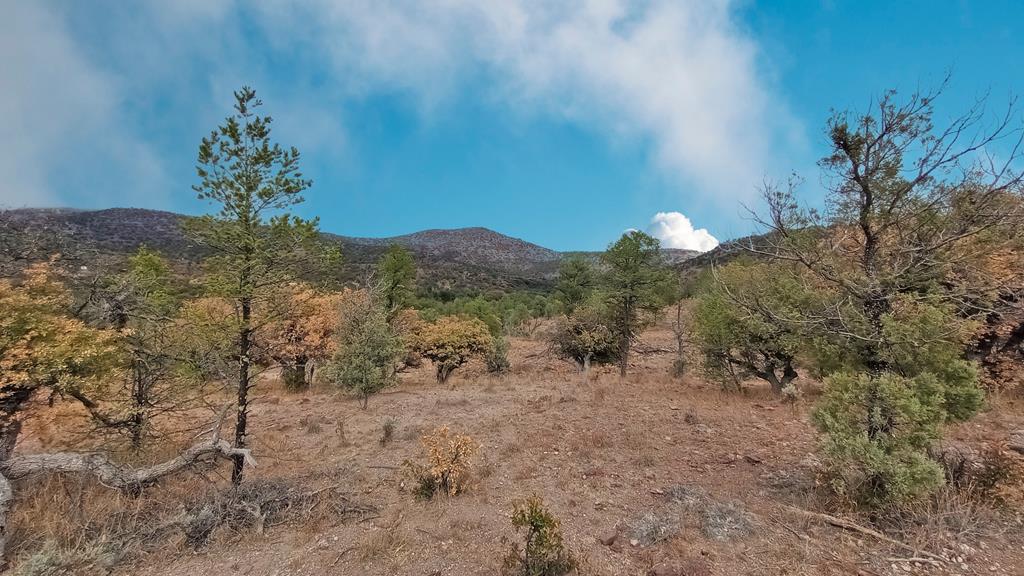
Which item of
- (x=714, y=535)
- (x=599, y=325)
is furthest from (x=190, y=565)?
(x=599, y=325)

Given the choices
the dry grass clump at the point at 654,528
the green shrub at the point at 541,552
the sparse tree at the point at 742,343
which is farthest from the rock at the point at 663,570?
the sparse tree at the point at 742,343

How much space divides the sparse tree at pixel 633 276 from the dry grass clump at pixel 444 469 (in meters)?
12.7

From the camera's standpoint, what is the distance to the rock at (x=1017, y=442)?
6.38 m

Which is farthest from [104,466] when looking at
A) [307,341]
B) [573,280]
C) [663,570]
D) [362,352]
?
[573,280]

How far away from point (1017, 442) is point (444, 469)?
9.62 m

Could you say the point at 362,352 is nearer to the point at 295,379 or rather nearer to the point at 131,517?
the point at 131,517

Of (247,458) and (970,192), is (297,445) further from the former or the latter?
(970,192)

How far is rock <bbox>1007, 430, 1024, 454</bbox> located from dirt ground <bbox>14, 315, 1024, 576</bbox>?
0.17 metres

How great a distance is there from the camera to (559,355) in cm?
2252

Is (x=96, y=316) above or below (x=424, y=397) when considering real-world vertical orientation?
above

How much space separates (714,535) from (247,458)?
20.2 ft

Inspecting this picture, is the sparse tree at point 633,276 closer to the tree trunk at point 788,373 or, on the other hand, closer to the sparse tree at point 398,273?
the tree trunk at point 788,373

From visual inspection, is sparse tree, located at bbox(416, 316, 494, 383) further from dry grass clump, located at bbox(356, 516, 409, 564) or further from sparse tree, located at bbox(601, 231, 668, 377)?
dry grass clump, located at bbox(356, 516, 409, 564)

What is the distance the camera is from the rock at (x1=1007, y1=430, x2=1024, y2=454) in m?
6.38
